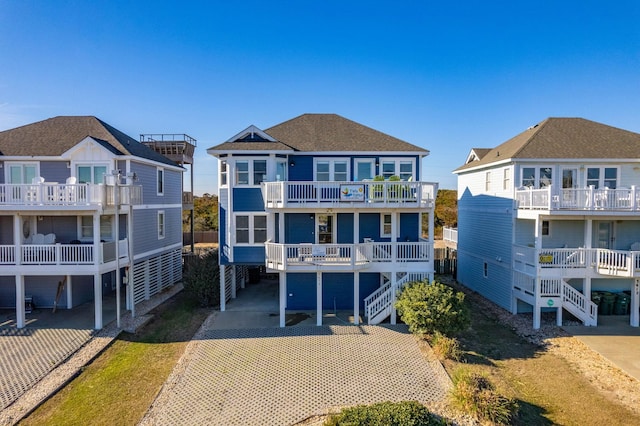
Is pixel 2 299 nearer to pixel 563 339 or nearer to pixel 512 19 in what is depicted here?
pixel 563 339

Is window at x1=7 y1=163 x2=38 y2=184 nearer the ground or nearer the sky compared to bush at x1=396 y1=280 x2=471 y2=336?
nearer the sky

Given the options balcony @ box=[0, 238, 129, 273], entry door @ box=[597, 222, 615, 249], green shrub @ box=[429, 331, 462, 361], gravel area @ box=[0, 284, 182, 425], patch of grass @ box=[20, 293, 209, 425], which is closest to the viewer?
patch of grass @ box=[20, 293, 209, 425]

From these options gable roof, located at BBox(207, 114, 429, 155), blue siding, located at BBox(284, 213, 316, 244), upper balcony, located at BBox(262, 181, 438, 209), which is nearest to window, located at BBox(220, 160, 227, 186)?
gable roof, located at BBox(207, 114, 429, 155)

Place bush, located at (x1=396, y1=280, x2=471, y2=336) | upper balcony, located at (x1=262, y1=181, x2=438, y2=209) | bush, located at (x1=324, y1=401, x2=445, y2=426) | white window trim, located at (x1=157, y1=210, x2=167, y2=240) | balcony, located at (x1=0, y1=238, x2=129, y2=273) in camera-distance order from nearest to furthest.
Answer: bush, located at (x1=324, y1=401, x2=445, y2=426) < bush, located at (x1=396, y1=280, x2=471, y2=336) < balcony, located at (x1=0, y1=238, x2=129, y2=273) < upper balcony, located at (x1=262, y1=181, x2=438, y2=209) < white window trim, located at (x1=157, y1=210, x2=167, y2=240)

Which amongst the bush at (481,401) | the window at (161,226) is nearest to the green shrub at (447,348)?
the bush at (481,401)

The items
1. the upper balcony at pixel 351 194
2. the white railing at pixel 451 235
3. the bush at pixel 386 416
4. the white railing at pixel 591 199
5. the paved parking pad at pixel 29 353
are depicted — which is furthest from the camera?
the white railing at pixel 451 235

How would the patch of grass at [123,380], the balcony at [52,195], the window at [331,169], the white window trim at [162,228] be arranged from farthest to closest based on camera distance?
1. the white window trim at [162,228]
2. the window at [331,169]
3. the balcony at [52,195]
4. the patch of grass at [123,380]

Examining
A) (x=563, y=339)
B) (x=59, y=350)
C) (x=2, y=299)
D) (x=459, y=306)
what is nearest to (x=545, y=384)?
(x=459, y=306)

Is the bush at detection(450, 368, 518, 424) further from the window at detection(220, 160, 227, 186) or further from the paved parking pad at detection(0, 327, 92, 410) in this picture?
the window at detection(220, 160, 227, 186)

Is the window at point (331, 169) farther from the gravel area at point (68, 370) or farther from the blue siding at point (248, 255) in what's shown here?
the gravel area at point (68, 370)
